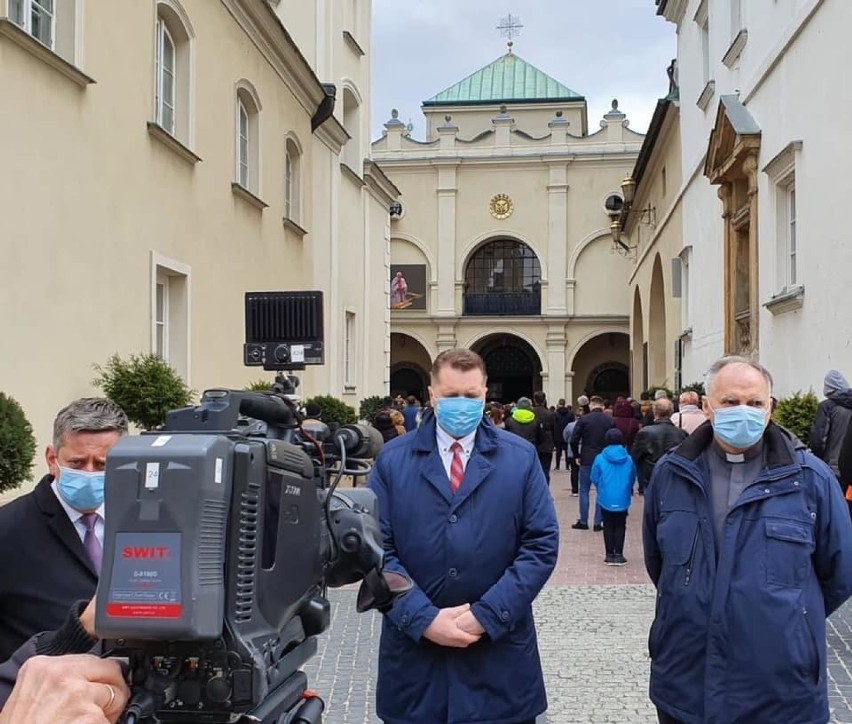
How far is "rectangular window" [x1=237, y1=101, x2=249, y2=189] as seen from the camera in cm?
1406

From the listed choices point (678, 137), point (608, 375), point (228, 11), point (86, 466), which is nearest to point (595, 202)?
point (608, 375)

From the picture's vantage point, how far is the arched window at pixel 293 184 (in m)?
16.8

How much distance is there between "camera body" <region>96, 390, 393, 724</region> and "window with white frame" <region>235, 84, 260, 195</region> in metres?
12.6

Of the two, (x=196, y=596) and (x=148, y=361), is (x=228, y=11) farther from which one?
(x=196, y=596)

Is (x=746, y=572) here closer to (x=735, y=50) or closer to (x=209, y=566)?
(x=209, y=566)

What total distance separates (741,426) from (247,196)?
1129 centimetres

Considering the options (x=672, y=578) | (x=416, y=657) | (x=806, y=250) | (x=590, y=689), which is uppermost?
(x=806, y=250)

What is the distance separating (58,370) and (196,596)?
23.9ft

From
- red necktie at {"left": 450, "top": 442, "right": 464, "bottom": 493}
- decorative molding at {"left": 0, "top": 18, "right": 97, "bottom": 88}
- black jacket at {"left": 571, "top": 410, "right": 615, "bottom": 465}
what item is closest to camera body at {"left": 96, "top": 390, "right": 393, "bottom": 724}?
red necktie at {"left": 450, "top": 442, "right": 464, "bottom": 493}

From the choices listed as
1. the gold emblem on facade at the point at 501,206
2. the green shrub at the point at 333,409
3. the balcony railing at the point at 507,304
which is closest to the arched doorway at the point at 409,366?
the balcony railing at the point at 507,304

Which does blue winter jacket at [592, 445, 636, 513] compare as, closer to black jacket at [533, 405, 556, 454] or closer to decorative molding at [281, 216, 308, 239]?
black jacket at [533, 405, 556, 454]

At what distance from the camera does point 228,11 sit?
12961 millimetres

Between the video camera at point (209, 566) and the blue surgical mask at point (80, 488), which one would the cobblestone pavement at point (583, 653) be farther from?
the video camera at point (209, 566)

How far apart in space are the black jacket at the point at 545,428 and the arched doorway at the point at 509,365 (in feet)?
78.9
